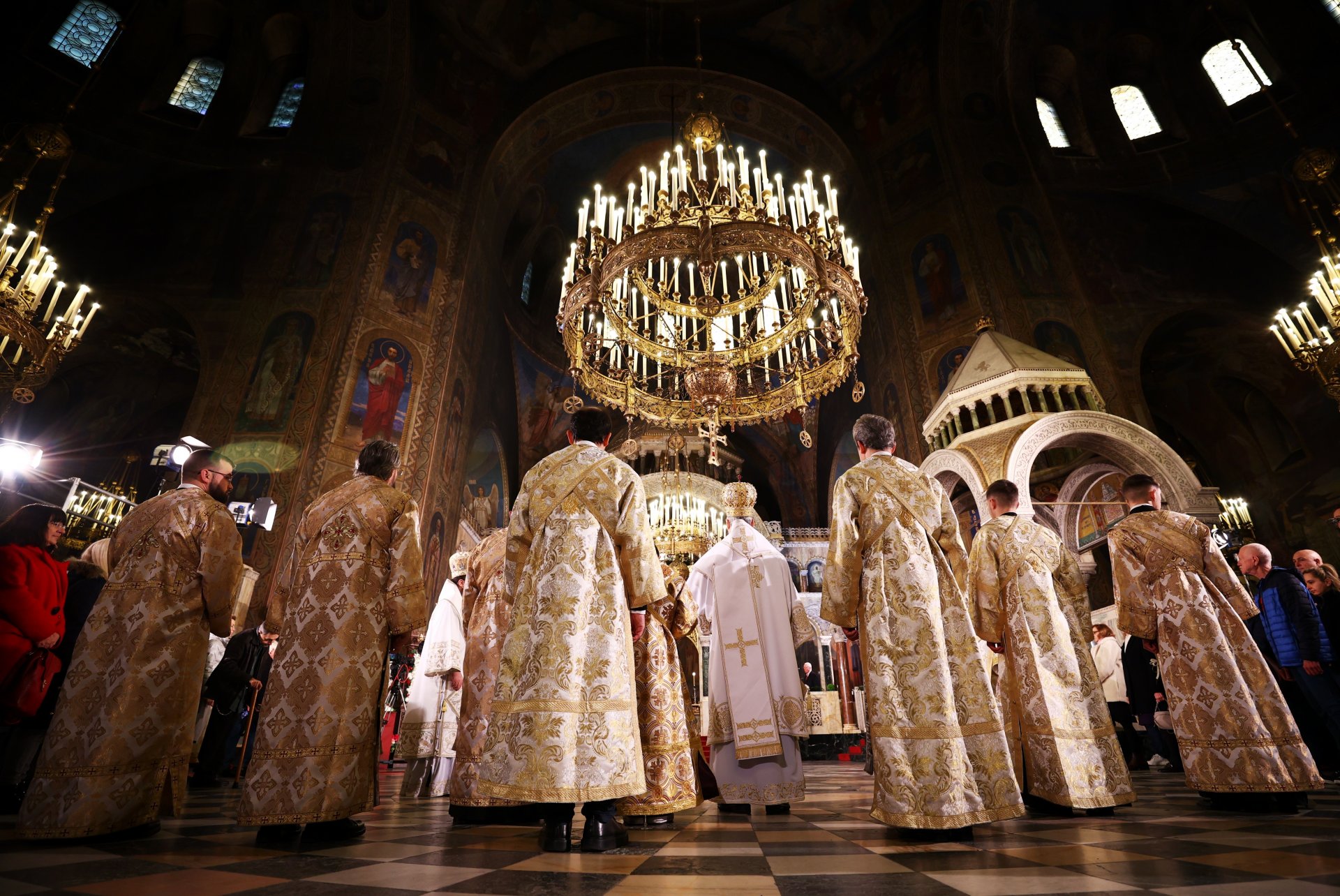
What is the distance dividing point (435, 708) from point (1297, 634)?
6.27 metres

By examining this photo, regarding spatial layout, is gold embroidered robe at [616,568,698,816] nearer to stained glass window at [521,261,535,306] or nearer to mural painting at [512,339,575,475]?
mural painting at [512,339,575,475]

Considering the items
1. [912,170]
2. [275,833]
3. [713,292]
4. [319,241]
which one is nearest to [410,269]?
[319,241]

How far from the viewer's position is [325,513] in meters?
2.83

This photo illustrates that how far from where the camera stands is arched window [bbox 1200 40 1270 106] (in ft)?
37.5

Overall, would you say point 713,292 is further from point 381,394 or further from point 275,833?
point 381,394

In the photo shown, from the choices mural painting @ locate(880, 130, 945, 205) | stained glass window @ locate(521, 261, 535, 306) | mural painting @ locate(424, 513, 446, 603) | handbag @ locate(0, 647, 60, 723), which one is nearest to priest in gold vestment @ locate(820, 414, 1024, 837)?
handbag @ locate(0, 647, 60, 723)

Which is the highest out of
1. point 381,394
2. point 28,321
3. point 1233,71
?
point 1233,71

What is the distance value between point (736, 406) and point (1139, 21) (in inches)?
533

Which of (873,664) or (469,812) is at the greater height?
(873,664)

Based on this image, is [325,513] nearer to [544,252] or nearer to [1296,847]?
[1296,847]

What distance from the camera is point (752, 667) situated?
3.62m

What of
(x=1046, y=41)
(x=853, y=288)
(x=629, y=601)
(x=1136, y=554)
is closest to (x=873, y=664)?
(x=629, y=601)

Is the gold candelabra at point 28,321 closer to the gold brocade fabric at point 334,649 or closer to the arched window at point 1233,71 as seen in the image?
the gold brocade fabric at point 334,649

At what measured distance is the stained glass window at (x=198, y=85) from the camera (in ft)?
39.4
